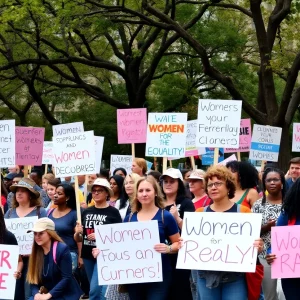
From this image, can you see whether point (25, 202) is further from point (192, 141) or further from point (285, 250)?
point (192, 141)

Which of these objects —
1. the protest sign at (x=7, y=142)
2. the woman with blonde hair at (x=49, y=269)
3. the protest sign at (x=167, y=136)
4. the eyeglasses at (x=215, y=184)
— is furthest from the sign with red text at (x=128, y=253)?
the protest sign at (x=167, y=136)

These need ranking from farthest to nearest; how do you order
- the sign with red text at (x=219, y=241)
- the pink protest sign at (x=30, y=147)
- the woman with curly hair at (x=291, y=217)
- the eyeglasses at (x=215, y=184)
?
the pink protest sign at (x=30, y=147) → the eyeglasses at (x=215, y=184) → the sign with red text at (x=219, y=241) → the woman with curly hair at (x=291, y=217)

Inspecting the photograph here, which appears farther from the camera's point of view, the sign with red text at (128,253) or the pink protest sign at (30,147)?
the pink protest sign at (30,147)

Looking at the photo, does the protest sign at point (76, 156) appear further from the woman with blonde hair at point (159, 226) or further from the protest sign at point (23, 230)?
the woman with blonde hair at point (159, 226)

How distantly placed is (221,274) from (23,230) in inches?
105

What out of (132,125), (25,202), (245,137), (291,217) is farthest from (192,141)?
(291,217)

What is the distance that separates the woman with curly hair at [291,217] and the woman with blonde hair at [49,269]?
6.05 feet

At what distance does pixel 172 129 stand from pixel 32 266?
5.14 metres

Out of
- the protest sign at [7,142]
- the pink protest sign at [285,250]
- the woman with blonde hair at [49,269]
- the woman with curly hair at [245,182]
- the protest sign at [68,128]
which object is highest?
the protest sign at [68,128]

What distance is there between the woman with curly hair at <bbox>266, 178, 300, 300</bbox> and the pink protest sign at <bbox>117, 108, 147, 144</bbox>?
27.3 ft

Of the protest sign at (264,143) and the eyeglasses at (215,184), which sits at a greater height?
the protest sign at (264,143)

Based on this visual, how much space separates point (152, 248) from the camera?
7.20 meters

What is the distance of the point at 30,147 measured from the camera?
14469mm

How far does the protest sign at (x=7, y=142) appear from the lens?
11.5 m
